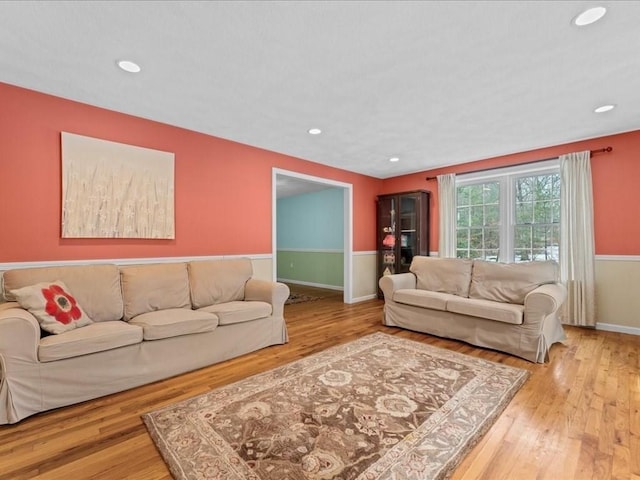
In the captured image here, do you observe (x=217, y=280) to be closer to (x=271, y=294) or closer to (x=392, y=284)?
(x=271, y=294)

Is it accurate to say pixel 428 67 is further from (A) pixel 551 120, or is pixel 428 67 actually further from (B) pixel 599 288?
(B) pixel 599 288

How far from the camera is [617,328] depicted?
3.75 m

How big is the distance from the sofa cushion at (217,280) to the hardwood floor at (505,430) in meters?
0.75

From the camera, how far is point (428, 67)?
2.30 metres

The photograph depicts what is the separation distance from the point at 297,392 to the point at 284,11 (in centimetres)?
249

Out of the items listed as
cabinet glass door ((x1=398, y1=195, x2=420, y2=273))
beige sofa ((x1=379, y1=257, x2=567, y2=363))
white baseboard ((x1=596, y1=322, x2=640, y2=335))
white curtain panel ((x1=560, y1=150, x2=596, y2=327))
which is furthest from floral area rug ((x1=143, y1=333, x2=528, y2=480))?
cabinet glass door ((x1=398, y1=195, x2=420, y2=273))

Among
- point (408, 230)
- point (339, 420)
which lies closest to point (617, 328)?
point (408, 230)

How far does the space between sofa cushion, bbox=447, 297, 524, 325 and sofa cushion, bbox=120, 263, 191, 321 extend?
289 cm

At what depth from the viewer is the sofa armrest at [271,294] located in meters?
3.35

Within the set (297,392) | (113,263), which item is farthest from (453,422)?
(113,263)

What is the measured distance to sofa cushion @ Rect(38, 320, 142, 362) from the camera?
2059 millimetres

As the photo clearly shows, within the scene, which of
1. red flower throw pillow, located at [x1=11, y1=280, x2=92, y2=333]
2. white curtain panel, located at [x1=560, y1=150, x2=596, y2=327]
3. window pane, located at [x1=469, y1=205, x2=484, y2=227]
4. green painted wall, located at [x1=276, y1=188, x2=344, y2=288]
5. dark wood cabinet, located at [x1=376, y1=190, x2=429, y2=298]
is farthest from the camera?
green painted wall, located at [x1=276, y1=188, x2=344, y2=288]

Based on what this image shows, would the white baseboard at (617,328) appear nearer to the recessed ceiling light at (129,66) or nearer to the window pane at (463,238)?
the window pane at (463,238)

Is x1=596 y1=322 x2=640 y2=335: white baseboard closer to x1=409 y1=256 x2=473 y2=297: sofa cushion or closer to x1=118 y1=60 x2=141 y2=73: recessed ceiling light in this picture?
x1=409 y1=256 x2=473 y2=297: sofa cushion
